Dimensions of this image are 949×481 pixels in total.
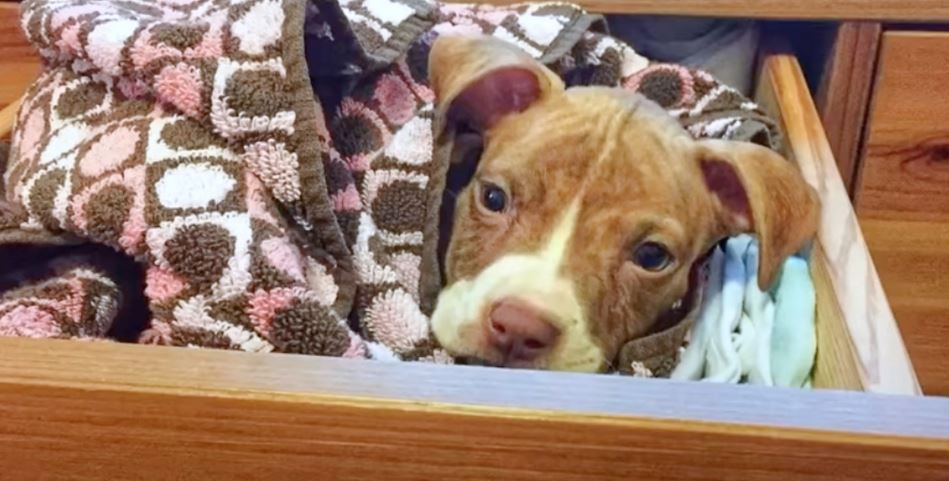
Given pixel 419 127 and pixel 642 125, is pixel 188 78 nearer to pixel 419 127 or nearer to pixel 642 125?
pixel 419 127

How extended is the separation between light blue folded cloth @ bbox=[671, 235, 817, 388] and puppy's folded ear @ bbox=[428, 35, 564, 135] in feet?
0.70

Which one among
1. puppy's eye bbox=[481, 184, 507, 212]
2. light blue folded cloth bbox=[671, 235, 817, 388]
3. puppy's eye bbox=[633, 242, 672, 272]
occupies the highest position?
puppy's eye bbox=[481, 184, 507, 212]

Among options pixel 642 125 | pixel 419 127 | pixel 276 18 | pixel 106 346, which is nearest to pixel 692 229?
pixel 642 125

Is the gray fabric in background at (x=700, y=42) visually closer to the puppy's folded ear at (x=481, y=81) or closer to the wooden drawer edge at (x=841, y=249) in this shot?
the wooden drawer edge at (x=841, y=249)

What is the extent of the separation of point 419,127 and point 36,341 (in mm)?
471

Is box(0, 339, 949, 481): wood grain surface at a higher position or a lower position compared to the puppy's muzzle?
higher

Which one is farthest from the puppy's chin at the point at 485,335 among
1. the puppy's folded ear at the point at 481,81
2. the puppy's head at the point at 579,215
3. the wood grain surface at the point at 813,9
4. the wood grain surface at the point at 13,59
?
the wood grain surface at the point at 13,59

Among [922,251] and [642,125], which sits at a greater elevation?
[642,125]

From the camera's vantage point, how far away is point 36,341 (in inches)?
24.4

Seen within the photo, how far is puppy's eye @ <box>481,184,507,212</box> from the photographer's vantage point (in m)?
0.93

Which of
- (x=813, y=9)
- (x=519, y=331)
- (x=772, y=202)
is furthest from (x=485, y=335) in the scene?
(x=813, y=9)

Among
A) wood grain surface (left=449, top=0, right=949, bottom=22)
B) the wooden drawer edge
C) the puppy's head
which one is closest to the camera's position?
the wooden drawer edge

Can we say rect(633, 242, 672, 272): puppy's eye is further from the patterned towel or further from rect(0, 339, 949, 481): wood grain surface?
rect(0, 339, 949, 481): wood grain surface

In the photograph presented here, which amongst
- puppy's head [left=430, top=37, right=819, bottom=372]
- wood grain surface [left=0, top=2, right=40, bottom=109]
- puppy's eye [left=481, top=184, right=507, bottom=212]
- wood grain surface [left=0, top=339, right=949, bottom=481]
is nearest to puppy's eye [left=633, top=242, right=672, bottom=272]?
Result: puppy's head [left=430, top=37, right=819, bottom=372]
